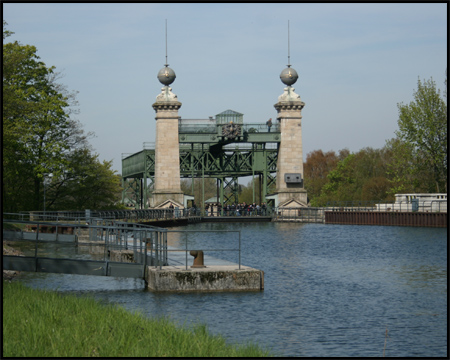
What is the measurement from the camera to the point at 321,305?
2136 cm

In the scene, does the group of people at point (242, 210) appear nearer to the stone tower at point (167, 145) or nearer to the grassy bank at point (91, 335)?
the stone tower at point (167, 145)

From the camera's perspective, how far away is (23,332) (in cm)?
1353

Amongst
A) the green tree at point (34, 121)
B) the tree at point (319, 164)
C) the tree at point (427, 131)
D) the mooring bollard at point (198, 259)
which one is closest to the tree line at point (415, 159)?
the tree at point (427, 131)

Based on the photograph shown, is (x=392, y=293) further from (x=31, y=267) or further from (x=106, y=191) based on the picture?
(x=106, y=191)

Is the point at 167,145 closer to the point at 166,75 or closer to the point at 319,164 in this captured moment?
the point at 166,75

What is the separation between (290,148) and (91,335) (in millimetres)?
72424

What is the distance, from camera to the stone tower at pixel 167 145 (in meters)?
83.8

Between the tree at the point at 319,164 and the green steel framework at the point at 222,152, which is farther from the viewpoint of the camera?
the tree at the point at 319,164

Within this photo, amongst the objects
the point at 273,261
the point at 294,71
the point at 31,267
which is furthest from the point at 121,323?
the point at 294,71

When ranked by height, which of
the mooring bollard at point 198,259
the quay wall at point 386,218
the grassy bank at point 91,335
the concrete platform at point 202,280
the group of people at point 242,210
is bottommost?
the grassy bank at point 91,335

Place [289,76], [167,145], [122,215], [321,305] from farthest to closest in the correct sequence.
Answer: [289,76], [167,145], [122,215], [321,305]

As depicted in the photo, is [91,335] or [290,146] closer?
[91,335]

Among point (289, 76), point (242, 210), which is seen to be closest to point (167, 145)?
point (242, 210)

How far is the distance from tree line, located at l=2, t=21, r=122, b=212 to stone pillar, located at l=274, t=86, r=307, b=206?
29503 millimetres
